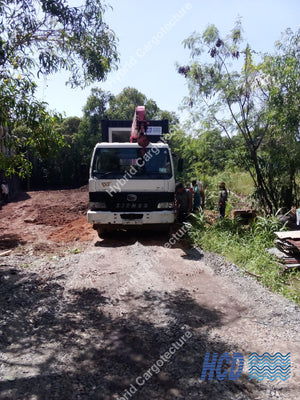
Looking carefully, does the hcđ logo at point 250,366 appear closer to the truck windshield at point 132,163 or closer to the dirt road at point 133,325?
the dirt road at point 133,325

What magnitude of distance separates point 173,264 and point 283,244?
211cm

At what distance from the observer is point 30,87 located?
4.83 meters

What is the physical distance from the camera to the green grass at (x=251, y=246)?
541 cm

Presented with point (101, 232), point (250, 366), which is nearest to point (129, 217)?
point (101, 232)

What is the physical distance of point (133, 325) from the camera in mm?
4020

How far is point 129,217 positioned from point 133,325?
410cm

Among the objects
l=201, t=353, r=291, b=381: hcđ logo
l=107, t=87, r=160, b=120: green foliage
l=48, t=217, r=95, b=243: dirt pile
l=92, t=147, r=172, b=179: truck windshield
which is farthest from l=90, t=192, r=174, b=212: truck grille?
l=107, t=87, r=160, b=120: green foliage

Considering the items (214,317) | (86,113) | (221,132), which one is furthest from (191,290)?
(86,113)

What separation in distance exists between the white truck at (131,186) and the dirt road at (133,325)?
893 mm

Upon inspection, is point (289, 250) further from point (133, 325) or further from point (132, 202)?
point (132, 202)

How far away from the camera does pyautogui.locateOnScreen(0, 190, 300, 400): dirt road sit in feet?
9.46

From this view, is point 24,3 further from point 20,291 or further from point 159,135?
point 159,135

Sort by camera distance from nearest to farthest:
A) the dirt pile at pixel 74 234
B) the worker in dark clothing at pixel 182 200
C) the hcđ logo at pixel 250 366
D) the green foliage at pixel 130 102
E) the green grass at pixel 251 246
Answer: the hcđ logo at pixel 250 366 → the green grass at pixel 251 246 → the worker in dark clothing at pixel 182 200 → the dirt pile at pixel 74 234 → the green foliage at pixel 130 102

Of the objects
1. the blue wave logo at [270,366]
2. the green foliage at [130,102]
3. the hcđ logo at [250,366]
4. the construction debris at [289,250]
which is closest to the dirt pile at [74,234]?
the construction debris at [289,250]
